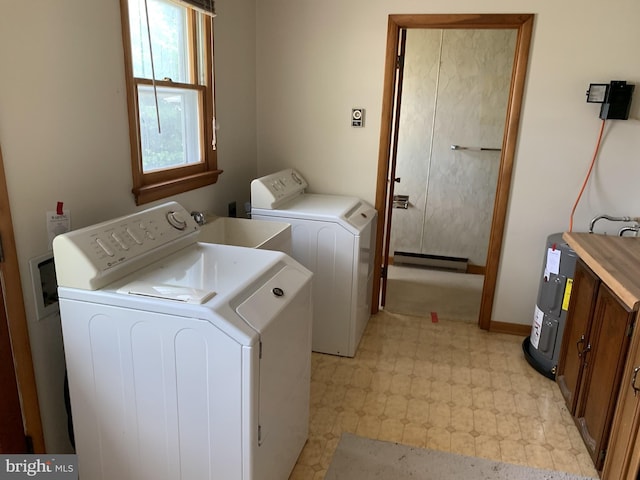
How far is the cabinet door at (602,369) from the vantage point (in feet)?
6.14

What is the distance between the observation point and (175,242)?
6.31 feet

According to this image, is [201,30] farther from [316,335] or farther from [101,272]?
[316,335]

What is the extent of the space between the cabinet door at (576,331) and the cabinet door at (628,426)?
419 millimetres

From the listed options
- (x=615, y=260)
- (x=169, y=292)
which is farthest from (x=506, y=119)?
(x=169, y=292)

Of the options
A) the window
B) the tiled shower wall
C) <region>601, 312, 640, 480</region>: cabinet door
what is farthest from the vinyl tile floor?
the tiled shower wall

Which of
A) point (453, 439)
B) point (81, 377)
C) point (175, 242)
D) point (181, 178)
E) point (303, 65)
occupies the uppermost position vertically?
point (303, 65)

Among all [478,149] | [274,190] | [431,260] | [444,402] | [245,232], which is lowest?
[444,402]

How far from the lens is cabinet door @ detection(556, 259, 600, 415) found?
7.26ft

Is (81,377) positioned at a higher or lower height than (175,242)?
lower

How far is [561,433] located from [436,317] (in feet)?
4.42

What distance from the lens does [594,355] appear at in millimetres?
2121

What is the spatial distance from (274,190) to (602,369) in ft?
6.30

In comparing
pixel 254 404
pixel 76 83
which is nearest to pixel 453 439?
pixel 254 404

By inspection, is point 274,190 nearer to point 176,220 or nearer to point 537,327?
point 176,220
